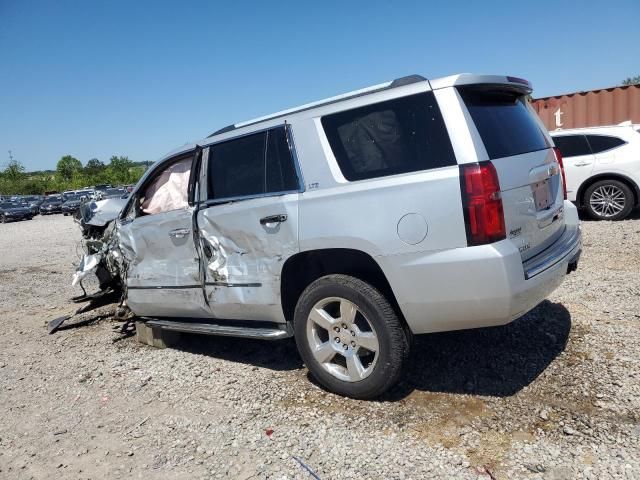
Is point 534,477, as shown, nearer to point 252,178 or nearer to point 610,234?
point 252,178

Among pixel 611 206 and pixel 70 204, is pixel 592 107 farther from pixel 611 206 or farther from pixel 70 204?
pixel 70 204

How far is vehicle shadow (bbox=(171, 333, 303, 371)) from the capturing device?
13.4ft

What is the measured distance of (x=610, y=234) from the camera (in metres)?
7.84

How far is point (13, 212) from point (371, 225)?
35862 millimetres

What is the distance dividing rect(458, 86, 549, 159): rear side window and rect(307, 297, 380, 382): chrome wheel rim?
1303mm

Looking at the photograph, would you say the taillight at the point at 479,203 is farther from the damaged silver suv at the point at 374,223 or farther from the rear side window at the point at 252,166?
the rear side window at the point at 252,166

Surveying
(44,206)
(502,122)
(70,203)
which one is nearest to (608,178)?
(502,122)

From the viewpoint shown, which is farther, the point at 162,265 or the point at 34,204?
the point at 34,204

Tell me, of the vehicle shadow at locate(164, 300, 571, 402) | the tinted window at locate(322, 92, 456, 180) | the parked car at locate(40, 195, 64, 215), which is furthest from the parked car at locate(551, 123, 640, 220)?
the parked car at locate(40, 195, 64, 215)

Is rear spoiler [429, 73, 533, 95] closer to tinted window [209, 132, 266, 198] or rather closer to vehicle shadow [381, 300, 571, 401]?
tinted window [209, 132, 266, 198]

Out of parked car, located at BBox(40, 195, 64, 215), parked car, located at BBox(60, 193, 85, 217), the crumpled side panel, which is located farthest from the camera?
parked car, located at BBox(40, 195, 64, 215)

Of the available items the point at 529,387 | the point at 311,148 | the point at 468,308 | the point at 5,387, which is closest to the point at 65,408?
the point at 5,387

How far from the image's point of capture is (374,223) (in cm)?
292

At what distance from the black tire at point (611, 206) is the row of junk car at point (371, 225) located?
20.4 ft
